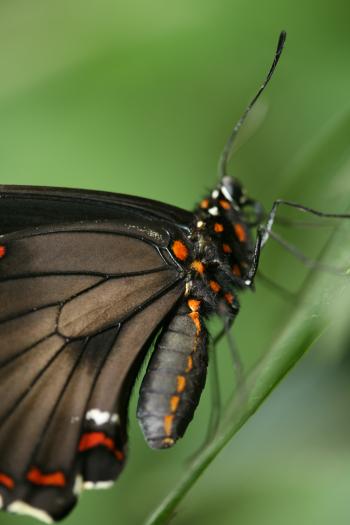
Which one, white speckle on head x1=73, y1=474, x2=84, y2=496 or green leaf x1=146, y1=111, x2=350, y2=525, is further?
white speckle on head x1=73, y1=474, x2=84, y2=496

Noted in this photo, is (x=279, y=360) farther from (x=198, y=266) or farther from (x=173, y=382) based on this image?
(x=198, y=266)

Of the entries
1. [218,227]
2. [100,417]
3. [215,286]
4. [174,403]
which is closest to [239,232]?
[218,227]

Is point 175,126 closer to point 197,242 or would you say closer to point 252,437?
point 197,242

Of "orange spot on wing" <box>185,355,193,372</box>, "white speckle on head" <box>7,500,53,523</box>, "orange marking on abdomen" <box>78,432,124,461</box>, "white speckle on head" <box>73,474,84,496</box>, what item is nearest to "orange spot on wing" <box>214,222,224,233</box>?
"orange spot on wing" <box>185,355,193,372</box>

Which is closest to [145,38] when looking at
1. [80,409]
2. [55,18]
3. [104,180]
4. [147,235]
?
[55,18]

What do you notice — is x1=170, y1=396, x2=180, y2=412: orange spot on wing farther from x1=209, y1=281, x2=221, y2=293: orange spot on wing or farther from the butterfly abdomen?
x1=209, y1=281, x2=221, y2=293: orange spot on wing

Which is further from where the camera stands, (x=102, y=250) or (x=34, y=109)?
(x=34, y=109)

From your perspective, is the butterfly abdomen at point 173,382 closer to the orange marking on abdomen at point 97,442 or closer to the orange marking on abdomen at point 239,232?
the orange marking on abdomen at point 97,442
